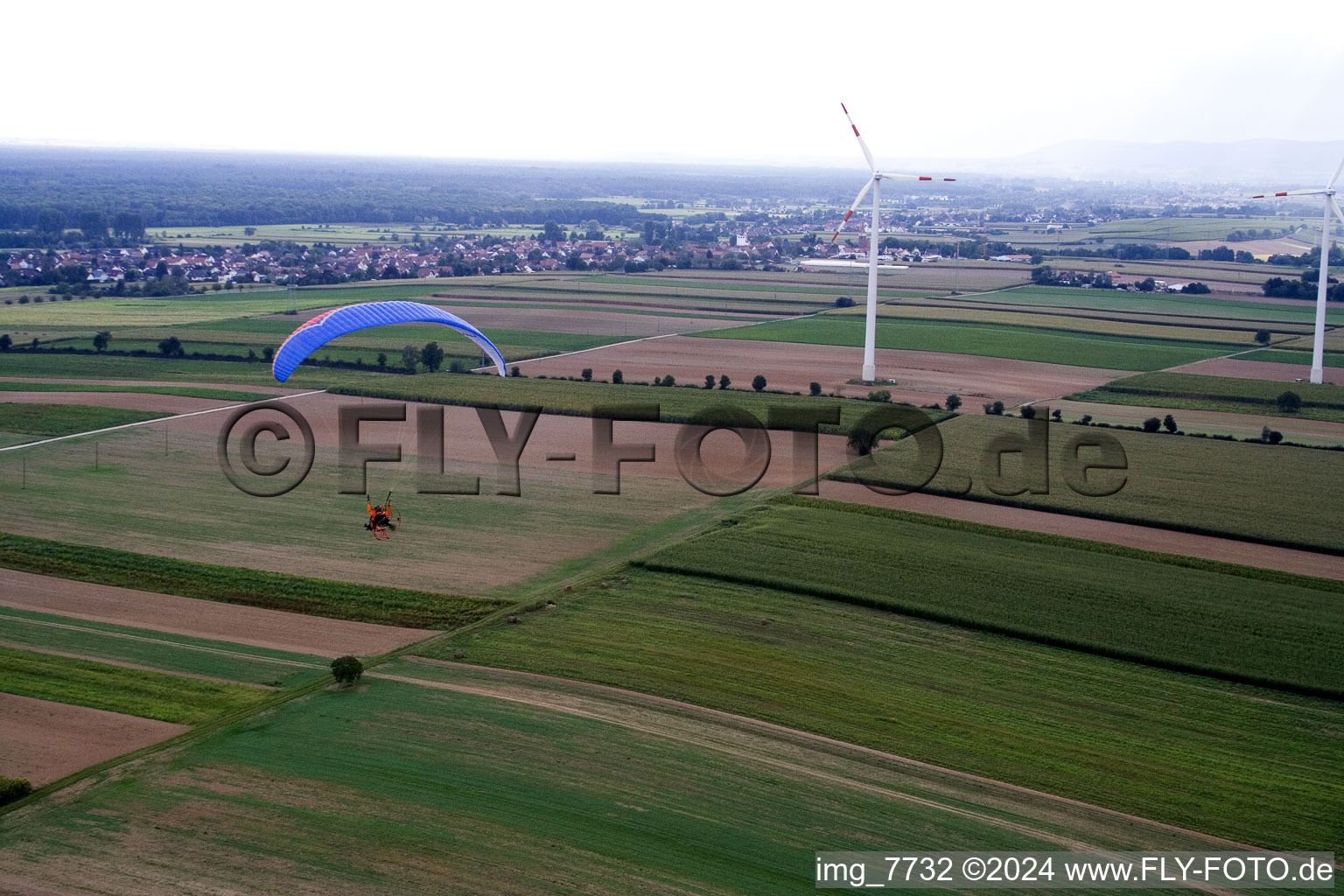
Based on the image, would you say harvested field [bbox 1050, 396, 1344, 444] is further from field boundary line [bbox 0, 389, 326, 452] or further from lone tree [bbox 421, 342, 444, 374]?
field boundary line [bbox 0, 389, 326, 452]

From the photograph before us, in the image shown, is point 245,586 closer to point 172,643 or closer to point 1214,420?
point 172,643

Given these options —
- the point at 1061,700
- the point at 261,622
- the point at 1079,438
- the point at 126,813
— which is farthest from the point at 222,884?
the point at 1079,438

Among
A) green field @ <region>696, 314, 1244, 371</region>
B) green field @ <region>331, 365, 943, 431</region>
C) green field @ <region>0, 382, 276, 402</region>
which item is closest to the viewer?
green field @ <region>331, 365, 943, 431</region>

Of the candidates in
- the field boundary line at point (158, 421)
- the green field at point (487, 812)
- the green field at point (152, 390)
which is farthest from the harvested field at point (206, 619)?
the green field at point (152, 390)

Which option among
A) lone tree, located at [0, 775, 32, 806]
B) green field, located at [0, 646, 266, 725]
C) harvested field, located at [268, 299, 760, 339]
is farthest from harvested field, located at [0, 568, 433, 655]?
harvested field, located at [268, 299, 760, 339]

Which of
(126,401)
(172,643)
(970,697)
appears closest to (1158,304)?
(126,401)

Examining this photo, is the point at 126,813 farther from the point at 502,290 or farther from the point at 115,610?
the point at 502,290
